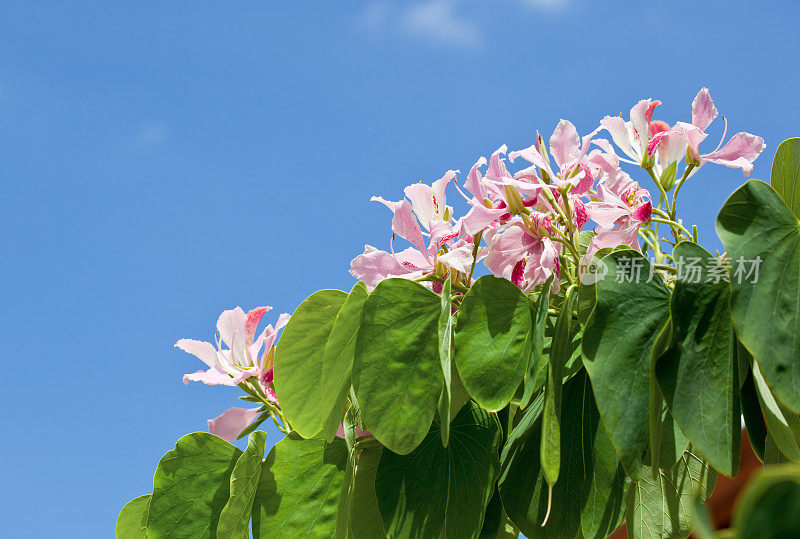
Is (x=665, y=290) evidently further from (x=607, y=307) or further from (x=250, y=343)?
(x=250, y=343)

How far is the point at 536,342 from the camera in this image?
21.9 inches

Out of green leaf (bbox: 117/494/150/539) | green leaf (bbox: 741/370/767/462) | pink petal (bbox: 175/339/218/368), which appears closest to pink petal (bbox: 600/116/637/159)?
green leaf (bbox: 741/370/767/462)

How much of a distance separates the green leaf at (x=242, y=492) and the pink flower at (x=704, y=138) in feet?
1.63

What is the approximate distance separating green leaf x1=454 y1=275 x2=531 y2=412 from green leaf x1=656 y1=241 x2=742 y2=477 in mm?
120

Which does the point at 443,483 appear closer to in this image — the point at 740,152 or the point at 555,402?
the point at 555,402

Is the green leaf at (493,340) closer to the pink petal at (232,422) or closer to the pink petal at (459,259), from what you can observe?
the pink petal at (459,259)

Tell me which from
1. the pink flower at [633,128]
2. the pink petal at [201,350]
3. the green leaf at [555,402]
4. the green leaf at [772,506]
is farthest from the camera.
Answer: the pink petal at [201,350]

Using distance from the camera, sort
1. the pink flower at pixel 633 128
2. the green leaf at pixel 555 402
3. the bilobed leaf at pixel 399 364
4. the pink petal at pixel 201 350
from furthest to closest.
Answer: the pink petal at pixel 201 350 → the pink flower at pixel 633 128 → the bilobed leaf at pixel 399 364 → the green leaf at pixel 555 402

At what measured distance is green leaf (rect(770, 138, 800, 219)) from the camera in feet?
2.13

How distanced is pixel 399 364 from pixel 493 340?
0.08m

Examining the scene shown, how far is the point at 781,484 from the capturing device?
0.17m

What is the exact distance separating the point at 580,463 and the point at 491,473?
0.26 feet

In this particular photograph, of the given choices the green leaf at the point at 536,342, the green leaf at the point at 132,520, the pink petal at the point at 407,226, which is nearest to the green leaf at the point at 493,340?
the green leaf at the point at 536,342

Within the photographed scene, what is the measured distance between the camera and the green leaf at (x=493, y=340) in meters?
0.55
